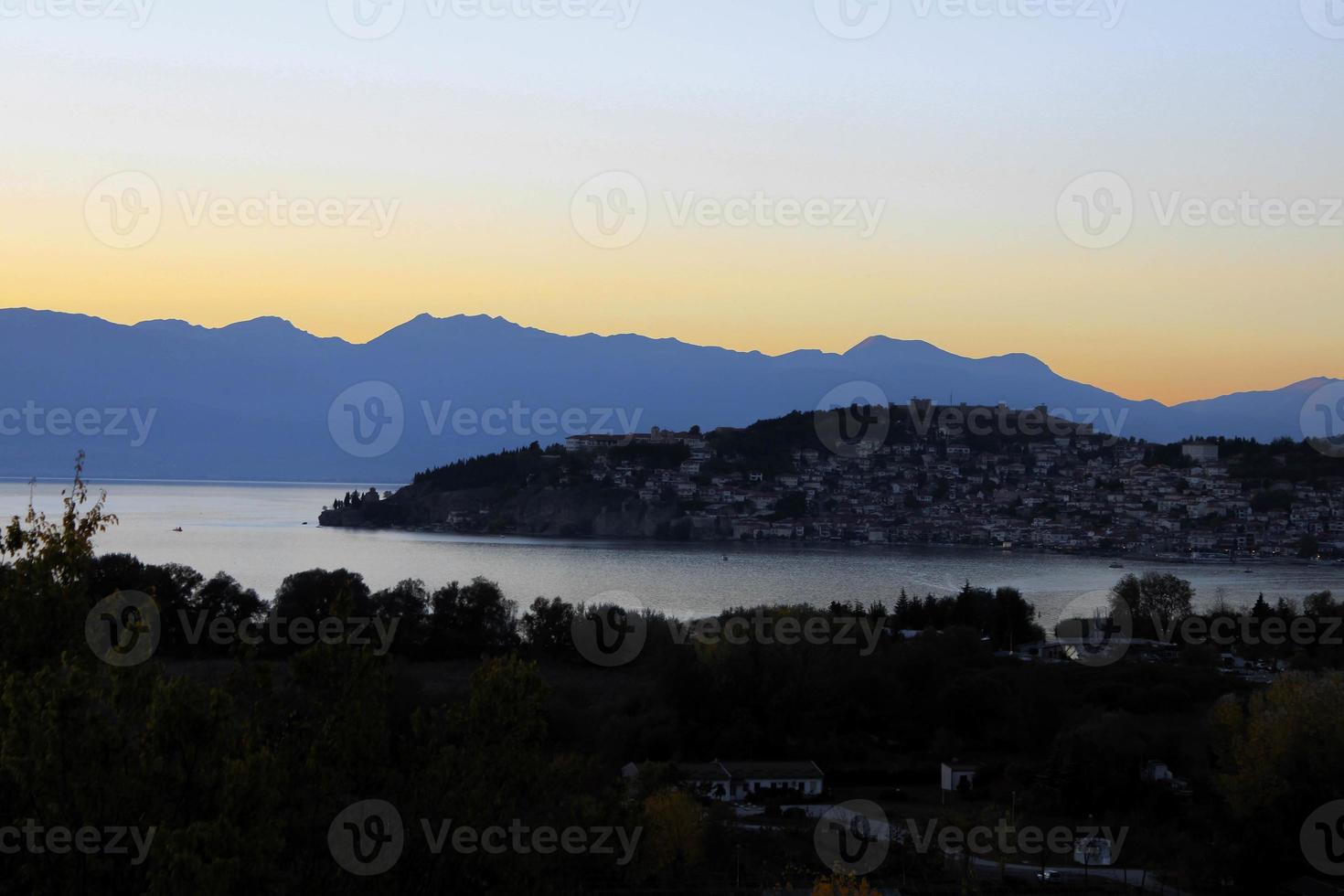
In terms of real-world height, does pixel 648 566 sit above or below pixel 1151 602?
below

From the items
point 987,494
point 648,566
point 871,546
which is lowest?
point 648,566

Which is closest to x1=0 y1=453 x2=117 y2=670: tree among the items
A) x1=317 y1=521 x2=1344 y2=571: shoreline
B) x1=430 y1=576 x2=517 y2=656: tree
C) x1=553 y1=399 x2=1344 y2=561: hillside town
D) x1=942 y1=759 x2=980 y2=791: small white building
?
x1=942 y1=759 x2=980 y2=791: small white building

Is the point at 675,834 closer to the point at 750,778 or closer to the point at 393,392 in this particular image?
the point at 750,778

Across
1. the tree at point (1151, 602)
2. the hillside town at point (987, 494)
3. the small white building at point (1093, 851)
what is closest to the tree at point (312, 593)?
the small white building at point (1093, 851)

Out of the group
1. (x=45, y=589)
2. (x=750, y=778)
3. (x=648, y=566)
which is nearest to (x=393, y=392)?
(x=648, y=566)

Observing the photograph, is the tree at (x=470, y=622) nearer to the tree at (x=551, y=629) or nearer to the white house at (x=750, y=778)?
the tree at (x=551, y=629)

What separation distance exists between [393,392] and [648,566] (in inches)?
2724

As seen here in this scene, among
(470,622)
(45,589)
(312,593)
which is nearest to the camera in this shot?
(45,589)

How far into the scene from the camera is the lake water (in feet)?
96.3

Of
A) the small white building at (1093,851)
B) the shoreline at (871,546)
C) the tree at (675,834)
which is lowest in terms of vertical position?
the small white building at (1093,851)

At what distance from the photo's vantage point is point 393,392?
100938mm

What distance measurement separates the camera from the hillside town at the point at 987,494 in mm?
47406

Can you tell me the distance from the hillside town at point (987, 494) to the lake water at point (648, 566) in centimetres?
324

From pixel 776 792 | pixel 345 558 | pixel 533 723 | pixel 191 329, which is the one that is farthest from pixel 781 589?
pixel 191 329
